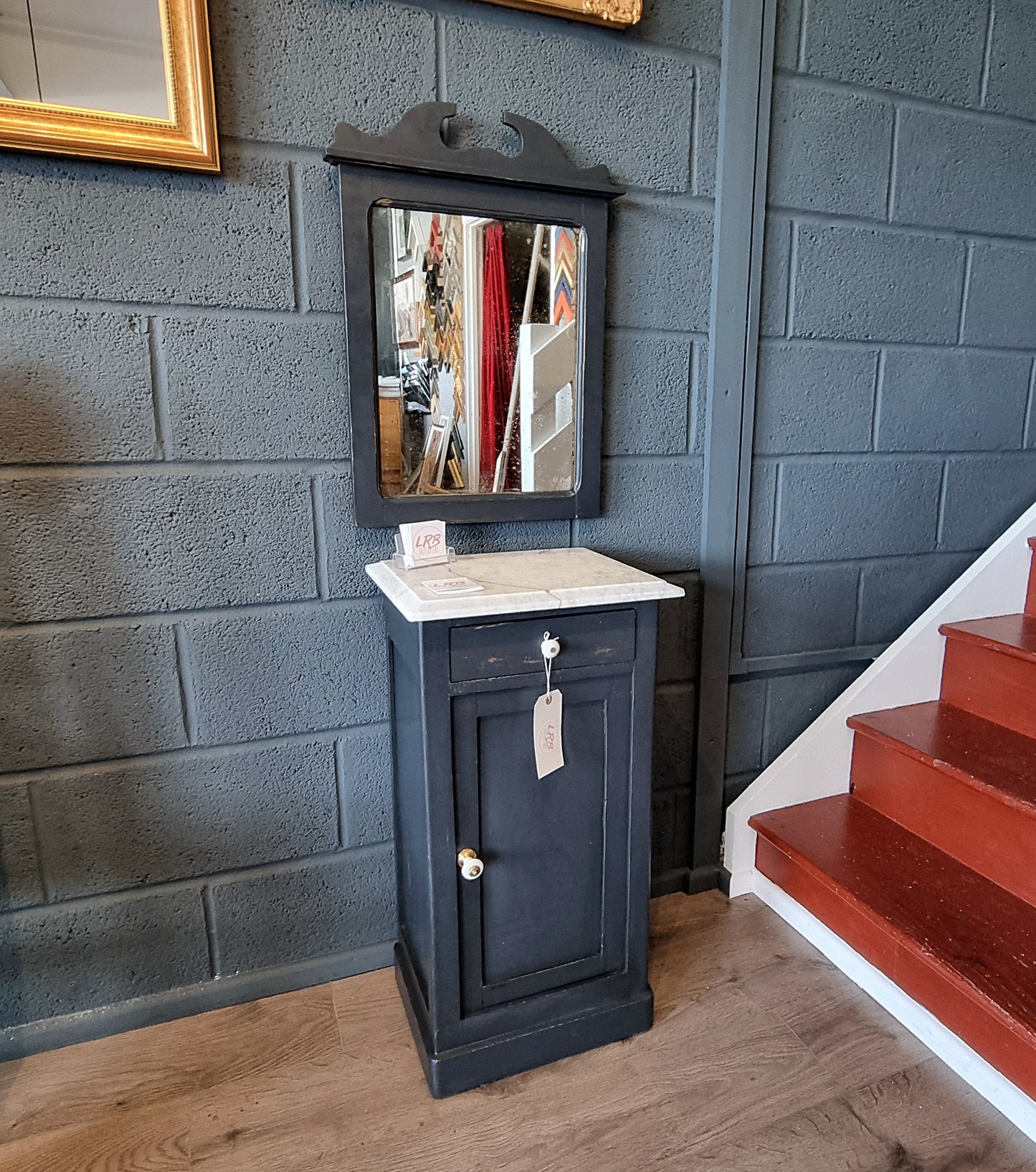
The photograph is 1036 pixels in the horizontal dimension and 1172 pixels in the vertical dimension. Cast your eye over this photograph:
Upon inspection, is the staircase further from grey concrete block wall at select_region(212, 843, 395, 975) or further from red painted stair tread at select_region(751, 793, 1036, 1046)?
grey concrete block wall at select_region(212, 843, 395, 975)

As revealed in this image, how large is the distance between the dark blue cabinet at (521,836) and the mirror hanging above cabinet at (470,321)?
28 cm

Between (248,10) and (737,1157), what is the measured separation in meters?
1.85

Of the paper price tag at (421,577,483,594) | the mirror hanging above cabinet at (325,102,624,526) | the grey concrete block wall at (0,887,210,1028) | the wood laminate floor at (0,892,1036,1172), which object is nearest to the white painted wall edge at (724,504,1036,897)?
the wood laminate floor at (0,892,1036,1172)

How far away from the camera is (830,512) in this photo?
163cm

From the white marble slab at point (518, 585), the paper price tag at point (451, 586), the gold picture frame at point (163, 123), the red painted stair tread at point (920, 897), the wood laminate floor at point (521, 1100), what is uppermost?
the gold picture frame at point (163, 123)

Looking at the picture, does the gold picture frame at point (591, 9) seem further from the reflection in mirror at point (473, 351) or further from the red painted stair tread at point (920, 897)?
the red painted stair tread at point (920, 897)

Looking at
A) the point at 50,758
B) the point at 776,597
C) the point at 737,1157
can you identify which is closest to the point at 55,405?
the point at 50,758

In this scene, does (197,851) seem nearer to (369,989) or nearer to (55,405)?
(369,989)

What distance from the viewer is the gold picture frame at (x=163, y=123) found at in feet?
3.36

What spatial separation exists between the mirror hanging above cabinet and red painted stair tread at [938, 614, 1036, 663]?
3.09ft

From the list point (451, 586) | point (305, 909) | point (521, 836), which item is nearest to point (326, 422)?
point (451, 586)

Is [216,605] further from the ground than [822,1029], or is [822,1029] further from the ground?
[216,605]

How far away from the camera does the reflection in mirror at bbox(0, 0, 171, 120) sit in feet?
3.32

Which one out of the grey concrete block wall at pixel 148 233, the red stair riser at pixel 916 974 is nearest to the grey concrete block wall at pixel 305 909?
the red stair riser at pixel 916 974
